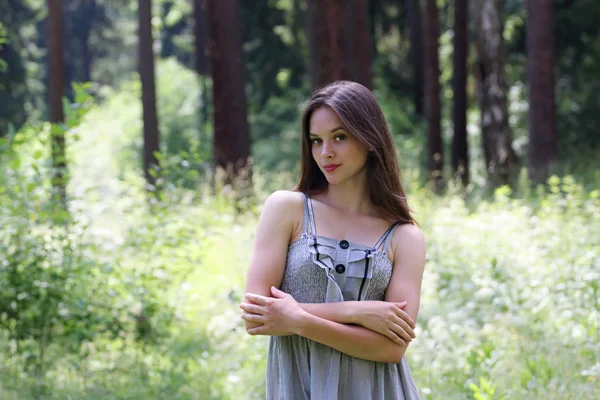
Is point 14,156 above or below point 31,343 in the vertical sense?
above

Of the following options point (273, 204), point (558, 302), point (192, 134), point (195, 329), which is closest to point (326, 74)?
point (195, 329)

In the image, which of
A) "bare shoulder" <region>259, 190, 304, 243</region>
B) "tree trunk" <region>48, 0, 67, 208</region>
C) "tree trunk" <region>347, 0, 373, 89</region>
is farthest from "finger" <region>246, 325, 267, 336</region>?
"tree trunk" <region>48, 0, 67, 208</region>

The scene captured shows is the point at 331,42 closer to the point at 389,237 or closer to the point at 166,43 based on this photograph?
the point at 389,237

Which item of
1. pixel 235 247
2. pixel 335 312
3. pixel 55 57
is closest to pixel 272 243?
pixel 335 312

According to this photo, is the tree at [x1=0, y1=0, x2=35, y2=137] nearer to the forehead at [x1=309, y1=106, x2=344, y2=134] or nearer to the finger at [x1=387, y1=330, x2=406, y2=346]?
the forehead at [x1=309, y1=106, x2=344, y2=134]

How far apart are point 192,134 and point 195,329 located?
21.8 meters

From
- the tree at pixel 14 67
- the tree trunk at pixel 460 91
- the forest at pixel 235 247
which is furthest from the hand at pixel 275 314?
the tree at pixel 14 67

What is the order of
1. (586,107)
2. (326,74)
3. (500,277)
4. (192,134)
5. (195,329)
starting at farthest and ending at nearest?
1. (192,134)
2. (586,107)
3. (326,74)
4. (195,329)
5. (500,277)

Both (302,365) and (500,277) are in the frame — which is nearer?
(302,365)

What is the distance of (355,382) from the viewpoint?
3.12 meters

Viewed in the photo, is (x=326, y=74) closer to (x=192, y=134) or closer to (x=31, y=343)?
(x=31, y=343)

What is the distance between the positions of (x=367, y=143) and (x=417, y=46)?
88.6 ft

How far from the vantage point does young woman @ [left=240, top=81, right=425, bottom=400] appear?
9.99 feet

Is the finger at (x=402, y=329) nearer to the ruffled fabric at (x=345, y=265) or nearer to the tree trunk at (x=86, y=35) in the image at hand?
the ruffled fabric at (x=345, y=265)
